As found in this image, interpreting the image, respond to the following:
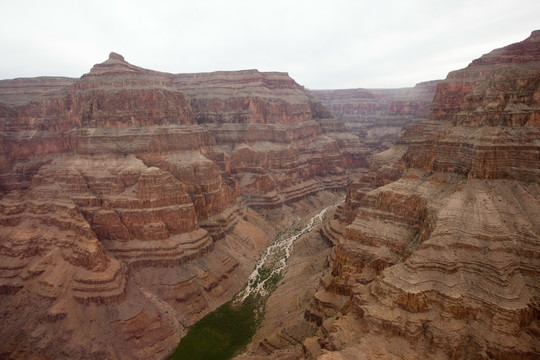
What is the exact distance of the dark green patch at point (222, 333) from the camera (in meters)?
32.8

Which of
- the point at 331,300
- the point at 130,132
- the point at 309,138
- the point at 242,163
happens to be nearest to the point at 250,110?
the point at 242,163

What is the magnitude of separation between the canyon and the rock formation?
0.11 meters

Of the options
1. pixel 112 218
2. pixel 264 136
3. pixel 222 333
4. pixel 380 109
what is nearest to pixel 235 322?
pixel 222 333

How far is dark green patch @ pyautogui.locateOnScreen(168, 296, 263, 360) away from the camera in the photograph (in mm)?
32750

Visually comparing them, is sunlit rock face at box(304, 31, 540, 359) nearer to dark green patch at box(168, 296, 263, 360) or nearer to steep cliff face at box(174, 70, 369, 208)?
dark green patch at box(168, 296, 263, 360)

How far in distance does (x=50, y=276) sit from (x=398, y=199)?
109 feet

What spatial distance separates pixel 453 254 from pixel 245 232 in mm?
32853

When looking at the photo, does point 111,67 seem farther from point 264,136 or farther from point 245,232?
point 264,136

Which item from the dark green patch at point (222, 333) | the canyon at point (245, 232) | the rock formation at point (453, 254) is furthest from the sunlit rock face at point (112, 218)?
the rock formation at point (453, 254)

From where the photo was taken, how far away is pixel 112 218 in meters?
40.1

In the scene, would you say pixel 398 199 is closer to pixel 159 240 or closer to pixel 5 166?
pixel 159 240

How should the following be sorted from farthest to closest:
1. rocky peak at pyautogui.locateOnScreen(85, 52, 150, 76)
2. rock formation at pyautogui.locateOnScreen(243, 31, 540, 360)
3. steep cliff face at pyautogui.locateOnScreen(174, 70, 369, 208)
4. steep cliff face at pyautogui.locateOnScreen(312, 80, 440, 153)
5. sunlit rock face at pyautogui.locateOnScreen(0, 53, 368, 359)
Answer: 1. steep cliff face at pyautogui.locateOnScreen(312, 80, 440, 153)
2. steep cliff face at pyautogui.locateOnScreen(174, 70, 369, 208)
3. rocky peak at pyautogui.locateOnScreen(85, 52, 150, 76)
4. sunlit rock face at pyautogui.locateOnScreen(0, 53, 368, 359)
5. rock formation at pyautogui.locateOnScreen(243, 31, 540, 360)

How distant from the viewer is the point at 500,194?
2767cm

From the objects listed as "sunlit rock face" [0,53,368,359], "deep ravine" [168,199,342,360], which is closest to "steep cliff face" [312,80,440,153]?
"sunlit rock face" [0,53,368,359]
